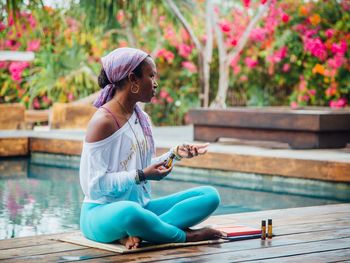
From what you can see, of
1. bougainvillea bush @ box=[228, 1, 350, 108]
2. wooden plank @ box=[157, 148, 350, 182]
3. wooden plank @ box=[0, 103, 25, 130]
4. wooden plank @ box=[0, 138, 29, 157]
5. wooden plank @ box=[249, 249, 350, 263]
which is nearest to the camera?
wooden plank @ box=[249, 249, 350, 263]

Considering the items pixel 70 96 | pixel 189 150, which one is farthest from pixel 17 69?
pixel 189 150

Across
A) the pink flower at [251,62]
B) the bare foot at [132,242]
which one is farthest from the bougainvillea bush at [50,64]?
the bare foot at [132,242]

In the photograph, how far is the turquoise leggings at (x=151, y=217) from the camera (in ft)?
11.9

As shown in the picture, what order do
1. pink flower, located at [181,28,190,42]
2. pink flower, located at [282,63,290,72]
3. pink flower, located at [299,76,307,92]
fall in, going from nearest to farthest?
pink flower, located at [299,76,307,92] < pink flower, located at [282,63,290,72] < pink flower, located at [181,28,190,42]

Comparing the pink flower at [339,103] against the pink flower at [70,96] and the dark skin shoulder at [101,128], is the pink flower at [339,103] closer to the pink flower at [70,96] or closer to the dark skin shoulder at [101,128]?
the pink flower at [70,96]

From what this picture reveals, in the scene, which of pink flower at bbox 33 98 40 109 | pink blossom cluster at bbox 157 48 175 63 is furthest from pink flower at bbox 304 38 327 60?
pink flower at bbox 33 98 40 109

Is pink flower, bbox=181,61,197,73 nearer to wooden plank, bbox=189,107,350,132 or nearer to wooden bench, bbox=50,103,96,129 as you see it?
wooden bench, bbox=50,103,96,129

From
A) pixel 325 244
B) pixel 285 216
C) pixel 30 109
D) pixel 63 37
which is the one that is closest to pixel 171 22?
pixel 63 37

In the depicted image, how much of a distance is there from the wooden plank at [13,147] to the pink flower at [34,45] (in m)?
3.73

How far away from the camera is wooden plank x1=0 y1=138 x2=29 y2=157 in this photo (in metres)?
9.70

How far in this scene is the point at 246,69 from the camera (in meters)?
14.0

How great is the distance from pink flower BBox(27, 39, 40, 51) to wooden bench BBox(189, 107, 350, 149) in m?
4.80

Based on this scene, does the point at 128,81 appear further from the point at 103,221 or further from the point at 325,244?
the point at 325,244

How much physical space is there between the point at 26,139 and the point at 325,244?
6445 millimetres
